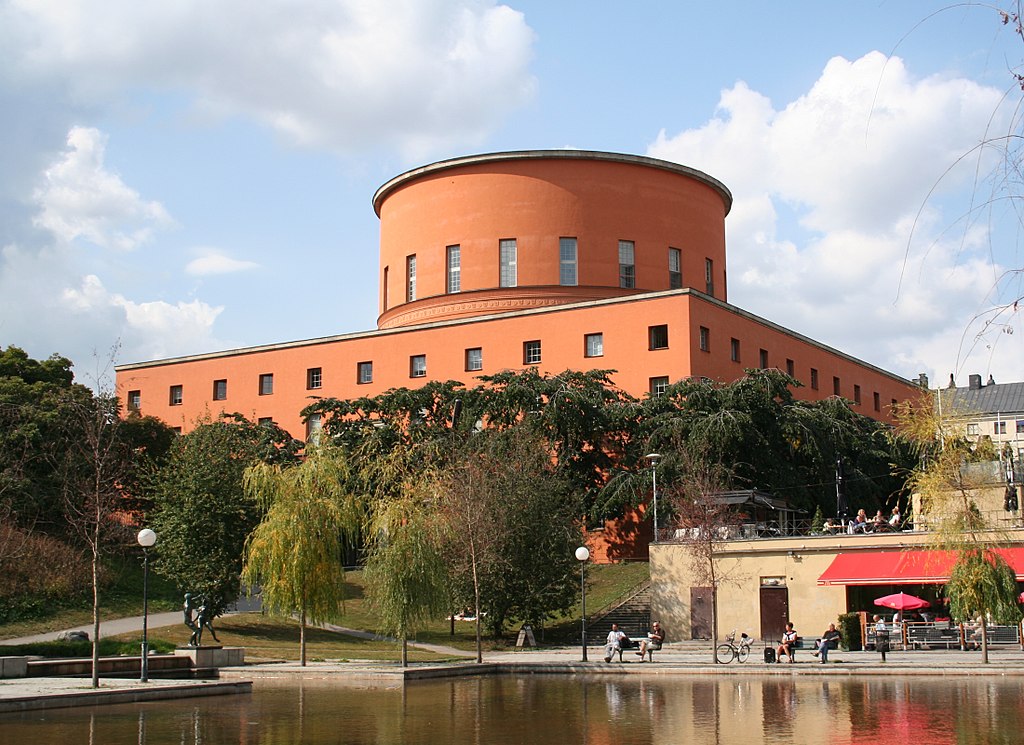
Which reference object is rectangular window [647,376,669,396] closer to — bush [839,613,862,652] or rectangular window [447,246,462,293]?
rectangular window [447,246,462,293]

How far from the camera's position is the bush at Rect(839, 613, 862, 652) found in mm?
35656

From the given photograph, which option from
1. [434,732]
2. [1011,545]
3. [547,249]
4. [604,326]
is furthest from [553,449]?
[434,732]

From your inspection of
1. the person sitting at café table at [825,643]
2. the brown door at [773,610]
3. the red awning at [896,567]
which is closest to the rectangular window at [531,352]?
the brown door at [773,610]

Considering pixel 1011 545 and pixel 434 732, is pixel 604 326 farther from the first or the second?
pixel 434 732

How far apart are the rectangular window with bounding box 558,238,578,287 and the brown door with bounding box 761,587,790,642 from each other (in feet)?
70.7

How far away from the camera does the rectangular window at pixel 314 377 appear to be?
196ft

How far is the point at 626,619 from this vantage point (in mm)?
41344

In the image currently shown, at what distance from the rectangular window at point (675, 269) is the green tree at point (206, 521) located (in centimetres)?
2517

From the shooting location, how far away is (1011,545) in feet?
115

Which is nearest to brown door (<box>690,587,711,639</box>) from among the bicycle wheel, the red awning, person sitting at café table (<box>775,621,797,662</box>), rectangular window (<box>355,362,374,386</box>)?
the red awning

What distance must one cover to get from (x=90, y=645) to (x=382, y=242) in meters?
35.2

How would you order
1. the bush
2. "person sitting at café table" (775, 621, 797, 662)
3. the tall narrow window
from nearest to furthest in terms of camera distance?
"person sitting at café table" (775, 621, 797, 662)
the bush
the tall narrow window

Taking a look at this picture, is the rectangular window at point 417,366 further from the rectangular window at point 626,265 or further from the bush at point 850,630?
the bush at point 850,630

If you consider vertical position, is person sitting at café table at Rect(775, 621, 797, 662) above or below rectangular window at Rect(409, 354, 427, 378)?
below
